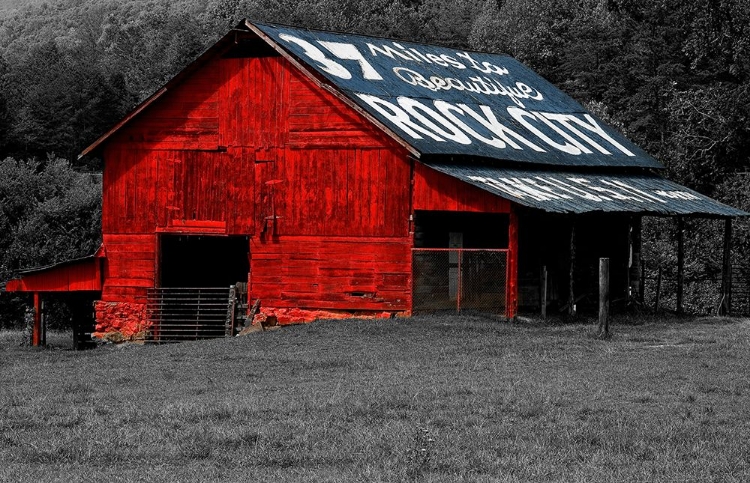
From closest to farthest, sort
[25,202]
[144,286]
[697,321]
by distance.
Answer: [697,321] → [144,286] → [25,202]

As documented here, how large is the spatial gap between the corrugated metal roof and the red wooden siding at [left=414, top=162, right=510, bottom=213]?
0.81 ft

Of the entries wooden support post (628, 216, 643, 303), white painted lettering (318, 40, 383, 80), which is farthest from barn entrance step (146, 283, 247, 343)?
wooden support post (628, 216, 643, 303)

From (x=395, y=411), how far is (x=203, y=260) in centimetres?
2270

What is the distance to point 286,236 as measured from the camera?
120ft

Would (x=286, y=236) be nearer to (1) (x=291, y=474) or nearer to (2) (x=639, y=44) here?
(1) (x=291, y=474)

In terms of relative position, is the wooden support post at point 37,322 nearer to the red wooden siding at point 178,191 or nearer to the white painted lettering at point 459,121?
the red wooden siding at point 178,191

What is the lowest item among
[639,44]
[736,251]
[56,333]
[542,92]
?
[56,333]

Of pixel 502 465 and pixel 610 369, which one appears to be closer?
pixel 502 465

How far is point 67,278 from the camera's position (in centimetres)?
3991

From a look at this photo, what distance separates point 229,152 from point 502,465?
23.7m

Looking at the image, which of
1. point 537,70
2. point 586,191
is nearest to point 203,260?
point 586,191

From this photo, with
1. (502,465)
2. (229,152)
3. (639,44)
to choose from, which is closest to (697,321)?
(229,152)

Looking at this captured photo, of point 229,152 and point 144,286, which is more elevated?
point 229,152

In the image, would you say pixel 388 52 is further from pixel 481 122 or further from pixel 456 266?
pixel 456 266
